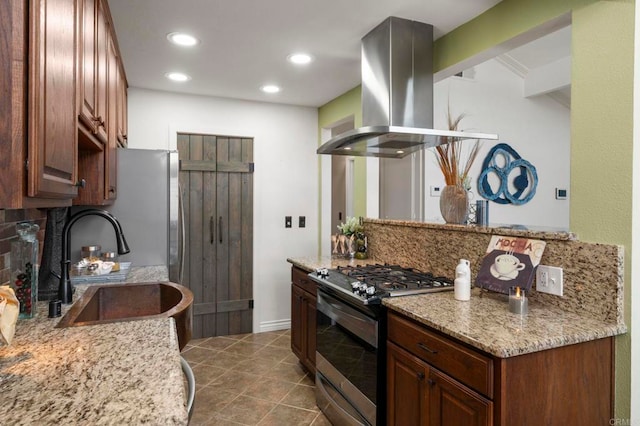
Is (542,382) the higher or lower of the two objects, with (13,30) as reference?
lower

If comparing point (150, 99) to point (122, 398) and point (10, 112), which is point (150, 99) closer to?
point (10, 112)

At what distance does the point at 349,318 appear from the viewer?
2.07m

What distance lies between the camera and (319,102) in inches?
160

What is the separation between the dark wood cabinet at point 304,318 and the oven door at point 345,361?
216mm

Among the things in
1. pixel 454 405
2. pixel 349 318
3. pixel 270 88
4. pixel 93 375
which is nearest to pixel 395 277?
pixel 349 318

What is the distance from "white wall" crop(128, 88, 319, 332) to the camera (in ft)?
12.6

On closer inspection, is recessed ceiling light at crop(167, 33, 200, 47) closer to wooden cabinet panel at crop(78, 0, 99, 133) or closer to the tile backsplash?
wooden cabinet panel at crop(78, 0, 99, 133)

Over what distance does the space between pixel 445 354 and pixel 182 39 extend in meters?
2.47

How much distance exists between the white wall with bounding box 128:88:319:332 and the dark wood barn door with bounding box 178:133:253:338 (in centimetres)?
10

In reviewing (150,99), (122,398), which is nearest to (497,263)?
(122,398)

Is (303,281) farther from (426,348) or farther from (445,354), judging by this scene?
(445,354)

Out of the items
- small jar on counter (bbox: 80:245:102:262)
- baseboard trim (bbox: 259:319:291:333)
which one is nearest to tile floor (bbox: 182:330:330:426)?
baseboard trim (bbox: 259:319:291:333)

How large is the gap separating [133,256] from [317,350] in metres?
1.51

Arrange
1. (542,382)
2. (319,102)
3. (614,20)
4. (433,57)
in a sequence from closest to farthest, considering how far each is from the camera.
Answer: (542,382)
(614,20)
(433,57)
(319,102)
